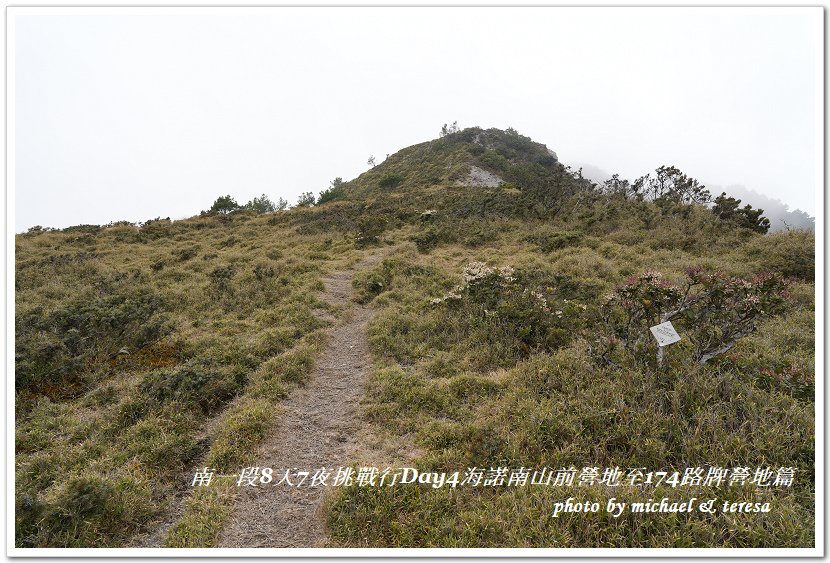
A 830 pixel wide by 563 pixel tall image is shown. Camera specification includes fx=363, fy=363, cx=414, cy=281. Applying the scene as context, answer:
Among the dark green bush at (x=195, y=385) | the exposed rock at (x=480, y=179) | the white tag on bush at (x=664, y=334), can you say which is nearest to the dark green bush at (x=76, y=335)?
the dark green bush at (x=195, y=385)

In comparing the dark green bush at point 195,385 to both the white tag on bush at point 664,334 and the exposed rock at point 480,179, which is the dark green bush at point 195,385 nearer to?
the white tag on bush at point 664,334

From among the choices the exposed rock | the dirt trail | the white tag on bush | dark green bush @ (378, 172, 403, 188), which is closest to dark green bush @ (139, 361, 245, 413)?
the dirt trail

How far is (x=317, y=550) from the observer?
3322 mm

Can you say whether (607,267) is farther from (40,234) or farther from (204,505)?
(40,234)

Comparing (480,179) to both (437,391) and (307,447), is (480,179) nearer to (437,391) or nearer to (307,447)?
(437,391)

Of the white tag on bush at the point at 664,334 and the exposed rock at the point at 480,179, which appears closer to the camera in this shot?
the white tag on bush at the point at 664,334

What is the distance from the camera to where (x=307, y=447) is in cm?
521

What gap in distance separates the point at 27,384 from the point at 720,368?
1219 centimetres

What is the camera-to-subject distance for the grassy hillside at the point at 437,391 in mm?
3794

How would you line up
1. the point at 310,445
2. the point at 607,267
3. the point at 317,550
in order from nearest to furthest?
the point at 317,550 < the point at 310,445 < the point at 607,267

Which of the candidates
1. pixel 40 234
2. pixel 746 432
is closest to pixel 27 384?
pixel 746 432

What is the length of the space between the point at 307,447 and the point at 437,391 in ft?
7.31

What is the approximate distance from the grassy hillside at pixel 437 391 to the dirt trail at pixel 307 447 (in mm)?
232

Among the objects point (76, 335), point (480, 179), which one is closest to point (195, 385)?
point (76, 335)
